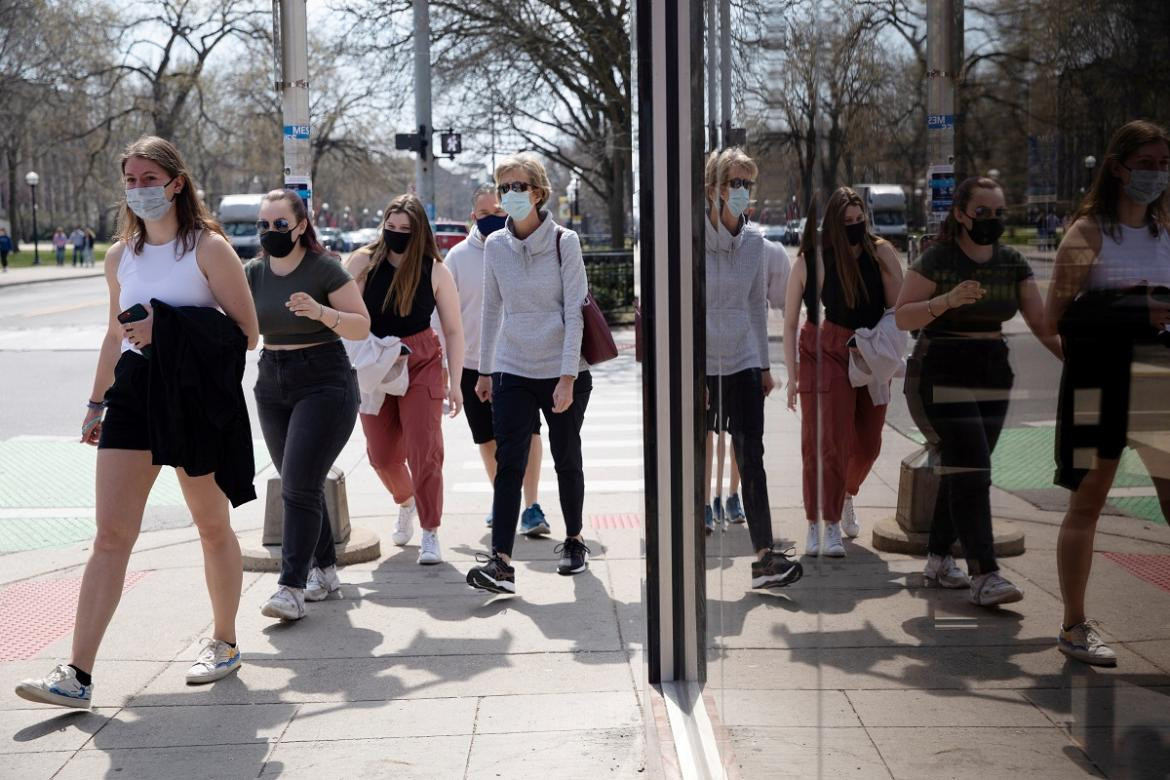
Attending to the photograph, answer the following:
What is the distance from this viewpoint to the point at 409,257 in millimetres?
6395

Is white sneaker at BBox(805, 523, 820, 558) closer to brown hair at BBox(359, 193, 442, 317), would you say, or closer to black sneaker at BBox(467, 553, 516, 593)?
black sneaker at BBox(467, 553, 516, 593)

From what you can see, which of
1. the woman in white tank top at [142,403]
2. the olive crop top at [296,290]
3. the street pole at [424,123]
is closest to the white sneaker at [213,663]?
the woman in white tank top at [142,403]

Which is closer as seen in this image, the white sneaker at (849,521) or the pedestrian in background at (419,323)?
the white sneaker at (849,521)

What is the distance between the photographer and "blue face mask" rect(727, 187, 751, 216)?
272 cm

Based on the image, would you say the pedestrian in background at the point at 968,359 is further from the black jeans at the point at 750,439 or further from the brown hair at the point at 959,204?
the black jeans at the point at 750,439

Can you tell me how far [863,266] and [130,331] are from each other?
10.6ft

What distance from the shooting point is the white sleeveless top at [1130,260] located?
917mm

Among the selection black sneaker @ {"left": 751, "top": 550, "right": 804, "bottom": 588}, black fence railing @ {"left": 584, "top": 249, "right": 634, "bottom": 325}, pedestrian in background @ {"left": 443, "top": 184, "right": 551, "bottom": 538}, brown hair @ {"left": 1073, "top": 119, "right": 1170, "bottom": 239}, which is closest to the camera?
brown hair @ {"left": 1073, "top": 119, "right": 1170, "bottom": 239}

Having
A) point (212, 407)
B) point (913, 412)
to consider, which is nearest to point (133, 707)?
point (212, 407)

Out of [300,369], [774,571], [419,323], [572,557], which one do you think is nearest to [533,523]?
[572,557]

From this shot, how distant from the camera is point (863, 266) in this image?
1738 millimetres

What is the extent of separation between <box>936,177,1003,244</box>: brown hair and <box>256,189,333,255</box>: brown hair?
4.39 metres

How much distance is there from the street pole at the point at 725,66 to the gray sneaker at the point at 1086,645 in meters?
1.84

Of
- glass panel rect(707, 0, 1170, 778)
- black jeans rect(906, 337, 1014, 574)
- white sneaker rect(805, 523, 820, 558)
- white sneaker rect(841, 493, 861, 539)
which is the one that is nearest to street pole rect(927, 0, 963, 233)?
glass panel rect(707, 0, 1170, 778)
